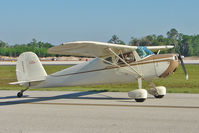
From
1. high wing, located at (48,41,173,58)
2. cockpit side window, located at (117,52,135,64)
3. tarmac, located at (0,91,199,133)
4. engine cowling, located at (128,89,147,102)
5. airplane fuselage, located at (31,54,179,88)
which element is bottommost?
tarmac, located at (0,91,199,133)

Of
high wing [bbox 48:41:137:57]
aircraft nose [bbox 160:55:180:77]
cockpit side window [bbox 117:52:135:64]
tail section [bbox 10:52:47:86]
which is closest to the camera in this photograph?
high wing [bbox 48:41:137:57]

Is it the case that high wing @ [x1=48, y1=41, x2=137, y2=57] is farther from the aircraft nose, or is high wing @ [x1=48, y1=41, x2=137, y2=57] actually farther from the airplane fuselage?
the aircraft nose

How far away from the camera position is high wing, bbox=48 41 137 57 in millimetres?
10712

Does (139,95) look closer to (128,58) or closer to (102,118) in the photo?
(128,58)

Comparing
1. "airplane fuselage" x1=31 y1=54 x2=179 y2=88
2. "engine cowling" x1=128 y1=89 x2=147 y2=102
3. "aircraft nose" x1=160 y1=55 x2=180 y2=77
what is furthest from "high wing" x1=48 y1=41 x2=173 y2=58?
"engine cowling" x1=128 y1=89 x2=147 y2=102

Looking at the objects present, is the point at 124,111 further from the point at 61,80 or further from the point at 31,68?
the point at 31,68

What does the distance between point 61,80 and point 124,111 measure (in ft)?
15.3

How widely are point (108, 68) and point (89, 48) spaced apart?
1389 mm

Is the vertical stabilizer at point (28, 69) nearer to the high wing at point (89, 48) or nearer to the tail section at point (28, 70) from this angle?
the tail section at point (28, 70)

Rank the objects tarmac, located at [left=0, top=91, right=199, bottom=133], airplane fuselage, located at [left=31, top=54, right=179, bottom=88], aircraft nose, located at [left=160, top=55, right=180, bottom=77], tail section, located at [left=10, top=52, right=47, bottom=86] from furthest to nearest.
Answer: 1. tail section, located at [left=10, top=52, right=47, bottom=86]
2. airplane fuselage, located at [left=31, top=54, right=179, bottom=88]
3. aircraft nose, located at [left=160, top=55, right=180, bottom=77]
4. tarmac, located at [left=0, top=91, right=199, bottom=133]

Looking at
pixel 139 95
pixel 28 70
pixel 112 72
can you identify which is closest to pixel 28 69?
pixel 28 70

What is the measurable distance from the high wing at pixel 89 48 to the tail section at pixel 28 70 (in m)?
2.12

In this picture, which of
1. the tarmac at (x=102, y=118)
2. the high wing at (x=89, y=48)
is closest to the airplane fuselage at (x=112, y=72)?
the high wing at (x=89, y=48)

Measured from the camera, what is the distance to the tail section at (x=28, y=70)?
13031 mm
